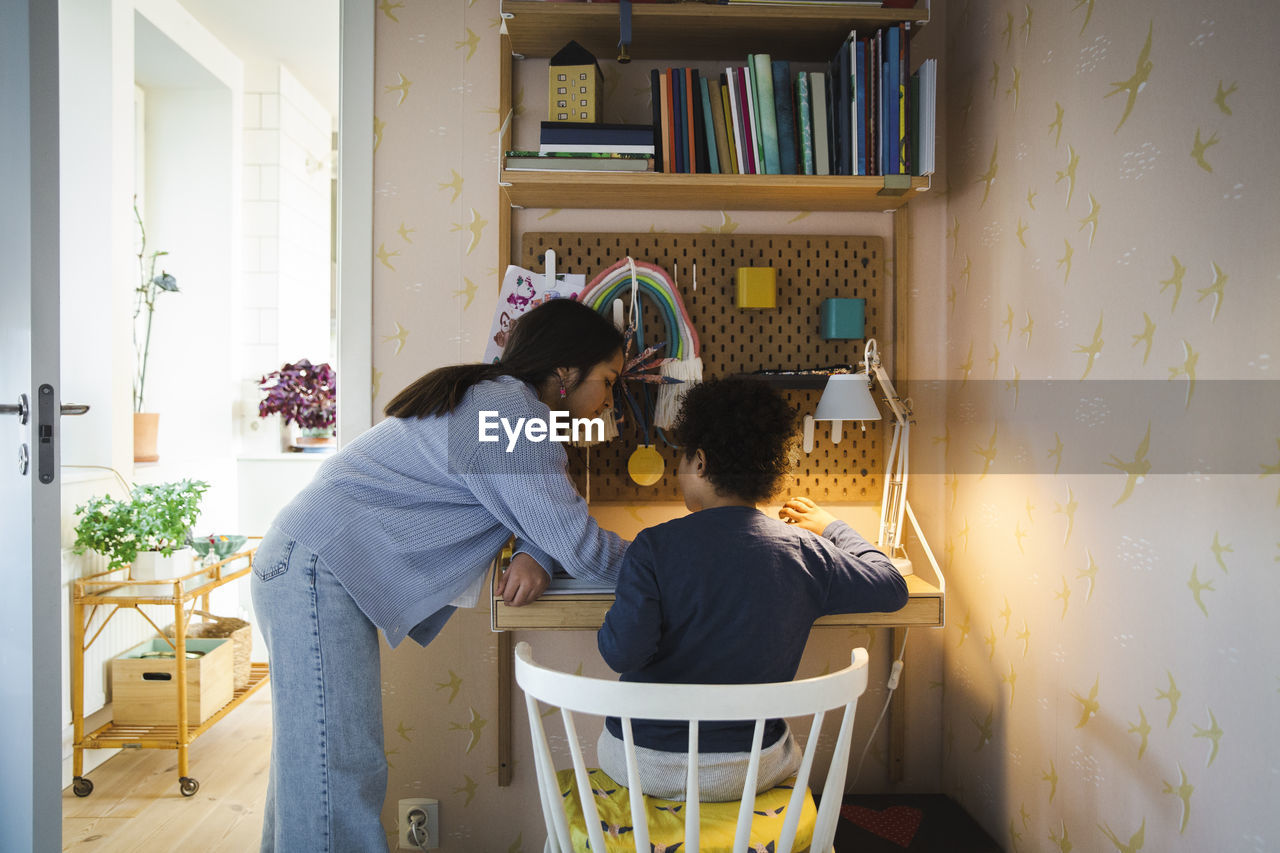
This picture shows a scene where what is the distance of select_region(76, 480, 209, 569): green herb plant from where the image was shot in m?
2.28

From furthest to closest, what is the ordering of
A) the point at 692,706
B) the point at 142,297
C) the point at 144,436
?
the point at 142,297
the point at 144,436
the point at 692,706

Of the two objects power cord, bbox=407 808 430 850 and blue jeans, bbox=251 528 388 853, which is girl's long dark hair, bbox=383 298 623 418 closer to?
blue jeans, bbox=251 528 388 853

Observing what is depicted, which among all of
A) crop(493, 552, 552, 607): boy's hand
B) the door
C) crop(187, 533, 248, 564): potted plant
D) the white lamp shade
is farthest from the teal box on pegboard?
crop(187, 533, 248, 564): potted plant

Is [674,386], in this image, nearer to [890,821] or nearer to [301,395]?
[890,821]

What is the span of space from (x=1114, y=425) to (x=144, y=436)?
303cm

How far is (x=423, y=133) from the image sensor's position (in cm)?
191

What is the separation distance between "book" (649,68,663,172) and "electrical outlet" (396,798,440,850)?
1613mm

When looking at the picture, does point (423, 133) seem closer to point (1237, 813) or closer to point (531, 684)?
point (531, 684)

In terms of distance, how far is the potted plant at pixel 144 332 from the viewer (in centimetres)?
284

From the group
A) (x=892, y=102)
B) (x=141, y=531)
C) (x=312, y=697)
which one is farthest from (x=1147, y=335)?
(x=141, y=531)

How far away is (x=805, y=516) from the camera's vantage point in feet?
5.28

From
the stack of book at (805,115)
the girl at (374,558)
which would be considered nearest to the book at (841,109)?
the stack of book at (805,115)

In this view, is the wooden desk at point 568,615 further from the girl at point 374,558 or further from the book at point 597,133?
the book at point 597,133

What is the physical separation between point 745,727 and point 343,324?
1.34m
